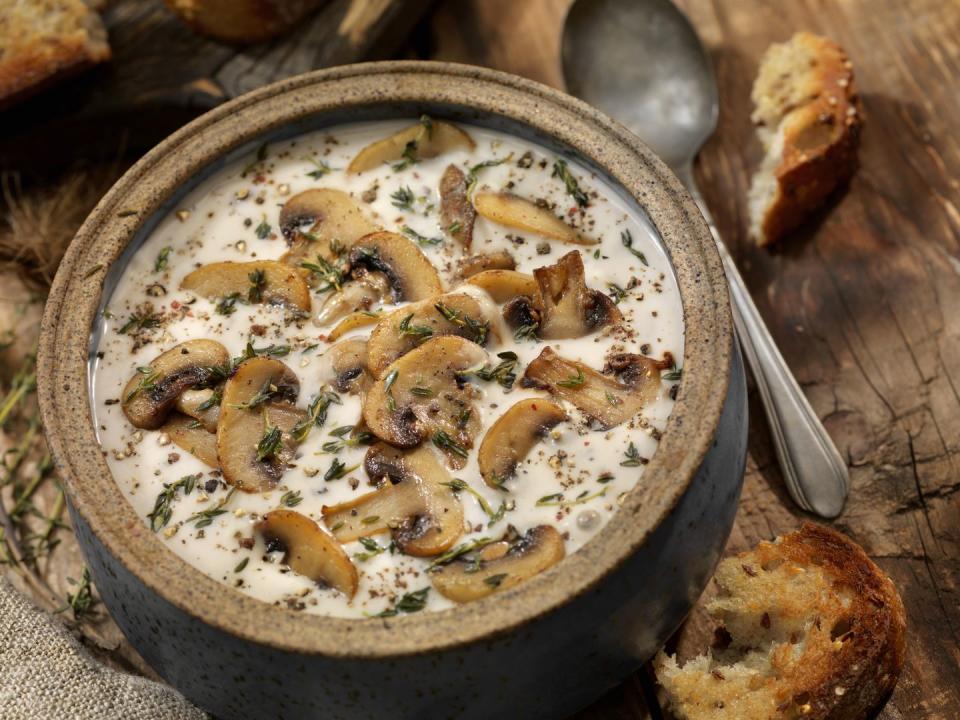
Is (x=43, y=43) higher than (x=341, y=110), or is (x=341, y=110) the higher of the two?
(x=341, y=110)

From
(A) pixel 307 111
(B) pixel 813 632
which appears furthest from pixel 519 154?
(B) pixel 813 632

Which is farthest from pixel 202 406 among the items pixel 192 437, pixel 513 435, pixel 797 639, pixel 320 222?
pixel 797 639

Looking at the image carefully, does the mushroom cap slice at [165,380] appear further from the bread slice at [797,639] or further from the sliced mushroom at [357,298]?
the bread slice at [797,639]

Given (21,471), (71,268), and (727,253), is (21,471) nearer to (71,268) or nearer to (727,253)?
(71,268)

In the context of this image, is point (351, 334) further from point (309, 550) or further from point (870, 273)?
point (870, 273)

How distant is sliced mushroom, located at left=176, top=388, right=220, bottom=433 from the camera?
2.30 meters

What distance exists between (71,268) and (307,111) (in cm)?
60

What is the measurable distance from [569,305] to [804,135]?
109cm

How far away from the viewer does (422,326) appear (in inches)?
91.6

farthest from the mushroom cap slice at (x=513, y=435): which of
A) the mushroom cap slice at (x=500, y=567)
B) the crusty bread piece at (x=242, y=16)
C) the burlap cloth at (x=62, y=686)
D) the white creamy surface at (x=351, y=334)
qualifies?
the crusty bread piece at (x=242, y=16)

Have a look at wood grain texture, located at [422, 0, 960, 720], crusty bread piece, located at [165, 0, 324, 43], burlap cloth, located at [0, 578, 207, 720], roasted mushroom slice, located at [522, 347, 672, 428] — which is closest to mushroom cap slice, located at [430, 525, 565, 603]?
roasted mushroom slice, located at [522, 347, 672, 428]

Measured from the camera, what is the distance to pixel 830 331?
9.74 feet

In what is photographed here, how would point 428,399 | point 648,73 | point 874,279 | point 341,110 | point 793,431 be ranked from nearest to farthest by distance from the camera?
point 428,399
point 341,110
point 793,431
point 874,279
point 648,73

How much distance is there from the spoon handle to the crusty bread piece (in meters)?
1.33
